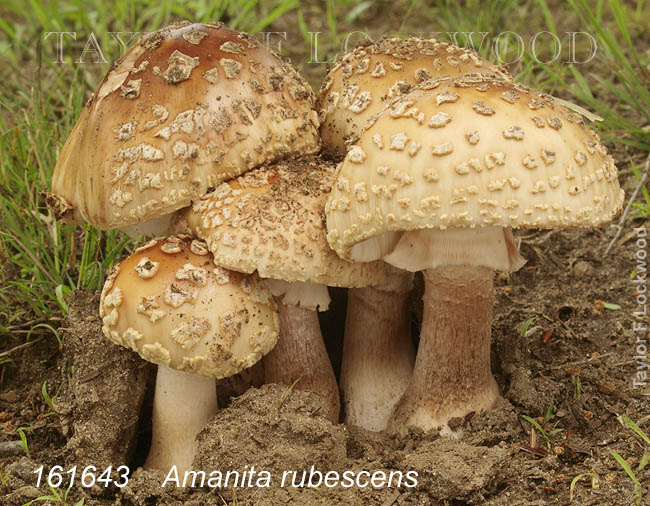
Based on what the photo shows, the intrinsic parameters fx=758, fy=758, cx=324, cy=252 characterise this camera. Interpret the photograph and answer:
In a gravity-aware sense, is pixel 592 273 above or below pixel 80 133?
below

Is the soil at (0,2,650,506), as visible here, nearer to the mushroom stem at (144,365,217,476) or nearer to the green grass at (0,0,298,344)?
the mushroom stem at (144,365,217,476)

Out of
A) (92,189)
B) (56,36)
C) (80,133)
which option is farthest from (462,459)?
(56,36)

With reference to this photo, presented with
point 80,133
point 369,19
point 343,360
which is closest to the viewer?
point 80,133

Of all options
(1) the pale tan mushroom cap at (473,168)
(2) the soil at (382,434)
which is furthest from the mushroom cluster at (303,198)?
(2) the soil at (382,434)

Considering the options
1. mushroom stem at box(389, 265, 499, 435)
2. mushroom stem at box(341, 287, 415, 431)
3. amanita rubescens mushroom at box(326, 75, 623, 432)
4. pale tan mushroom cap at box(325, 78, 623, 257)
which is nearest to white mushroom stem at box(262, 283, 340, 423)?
mushroom stem at box(341, 287, 415, 431)

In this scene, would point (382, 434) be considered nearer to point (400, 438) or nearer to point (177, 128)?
point (400, 438)

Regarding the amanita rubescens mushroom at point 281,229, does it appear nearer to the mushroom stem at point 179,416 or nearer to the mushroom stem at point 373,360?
the mushroom stem at point 373,360

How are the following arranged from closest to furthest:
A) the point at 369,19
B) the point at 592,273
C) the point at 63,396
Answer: the point at 63,396 → the point at 592,273 → the point at 369,19

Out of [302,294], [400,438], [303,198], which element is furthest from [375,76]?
[400,438]

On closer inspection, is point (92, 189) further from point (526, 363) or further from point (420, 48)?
point (526, 363)
